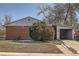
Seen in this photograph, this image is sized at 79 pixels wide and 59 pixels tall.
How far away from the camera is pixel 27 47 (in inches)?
Answer: 275

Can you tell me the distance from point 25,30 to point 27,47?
0.33 meters

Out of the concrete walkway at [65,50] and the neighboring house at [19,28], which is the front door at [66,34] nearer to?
the concrete walkway at [65,50]

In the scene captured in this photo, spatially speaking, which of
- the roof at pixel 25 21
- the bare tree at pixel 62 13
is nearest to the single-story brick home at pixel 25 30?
the roof at pixel 25 21

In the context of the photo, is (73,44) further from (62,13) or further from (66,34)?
(62,13)

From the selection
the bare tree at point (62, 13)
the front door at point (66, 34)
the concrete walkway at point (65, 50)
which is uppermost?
the bare tree at point (62, 13)

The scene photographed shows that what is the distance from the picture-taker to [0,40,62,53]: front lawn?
22.9 ft

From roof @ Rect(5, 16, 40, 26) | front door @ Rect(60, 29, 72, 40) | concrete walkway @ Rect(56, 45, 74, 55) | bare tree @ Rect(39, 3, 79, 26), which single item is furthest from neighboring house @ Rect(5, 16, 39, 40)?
concrete walkway @ Rect(56, 45, 74, 55)

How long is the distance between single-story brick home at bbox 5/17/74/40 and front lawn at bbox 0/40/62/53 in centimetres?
14

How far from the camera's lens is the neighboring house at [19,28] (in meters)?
6.99

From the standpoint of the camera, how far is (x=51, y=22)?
7027 millimetres

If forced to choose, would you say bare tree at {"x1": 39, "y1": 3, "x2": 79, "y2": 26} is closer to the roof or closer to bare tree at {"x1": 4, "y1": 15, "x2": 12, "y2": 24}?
the roof

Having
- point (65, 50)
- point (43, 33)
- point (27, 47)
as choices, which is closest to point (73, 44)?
point (65, 50)

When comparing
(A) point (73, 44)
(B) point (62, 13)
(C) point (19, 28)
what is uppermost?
(B) point (62, 13)

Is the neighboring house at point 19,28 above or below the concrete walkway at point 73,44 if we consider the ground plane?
above
